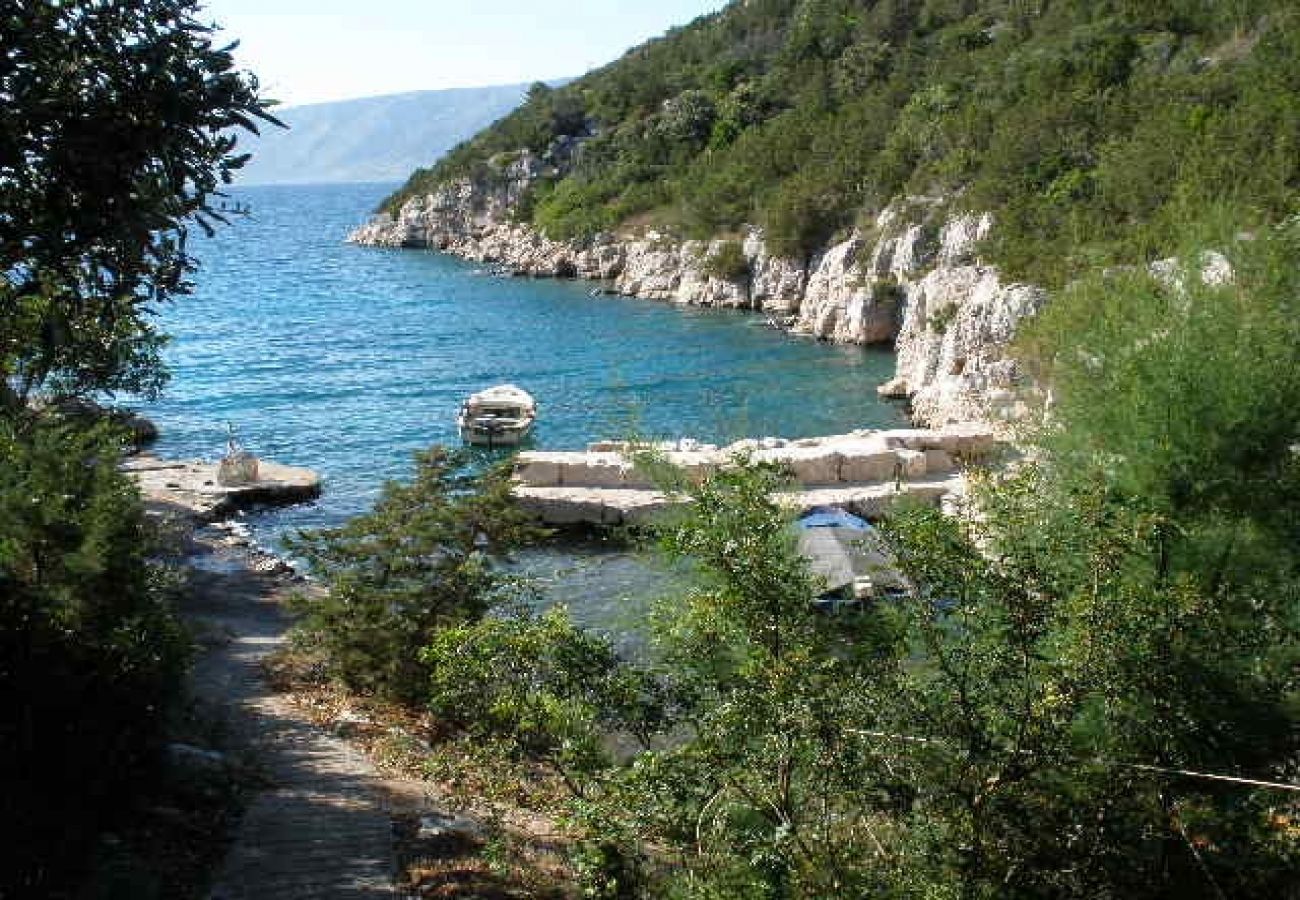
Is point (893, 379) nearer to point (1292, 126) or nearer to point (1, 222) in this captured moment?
point (1292, 126)

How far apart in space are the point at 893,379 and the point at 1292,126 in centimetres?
1465

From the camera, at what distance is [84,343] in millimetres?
9016

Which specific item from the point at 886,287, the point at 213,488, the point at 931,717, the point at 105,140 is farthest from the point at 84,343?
the point at 886,287

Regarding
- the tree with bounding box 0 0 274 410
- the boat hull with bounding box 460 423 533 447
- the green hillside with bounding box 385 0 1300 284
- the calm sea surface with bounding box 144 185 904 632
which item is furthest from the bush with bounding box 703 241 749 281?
the tree with bounding box 0 0 274 410

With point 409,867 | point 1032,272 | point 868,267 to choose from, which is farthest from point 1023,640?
point 868,267

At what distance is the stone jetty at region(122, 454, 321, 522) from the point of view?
28.4 metres

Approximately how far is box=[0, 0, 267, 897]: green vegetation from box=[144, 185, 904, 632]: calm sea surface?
11335 mm

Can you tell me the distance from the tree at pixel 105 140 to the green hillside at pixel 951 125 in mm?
12860

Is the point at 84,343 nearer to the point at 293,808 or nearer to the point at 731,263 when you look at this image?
the point at 293,808

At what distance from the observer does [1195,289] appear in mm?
Answer: 12328

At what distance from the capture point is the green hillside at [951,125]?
37.2m

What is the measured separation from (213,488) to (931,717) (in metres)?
26.9

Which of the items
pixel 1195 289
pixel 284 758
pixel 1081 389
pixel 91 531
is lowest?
pixel 284 758

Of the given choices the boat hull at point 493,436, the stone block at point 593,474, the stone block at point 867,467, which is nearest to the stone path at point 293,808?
the stone block at point 593,474
